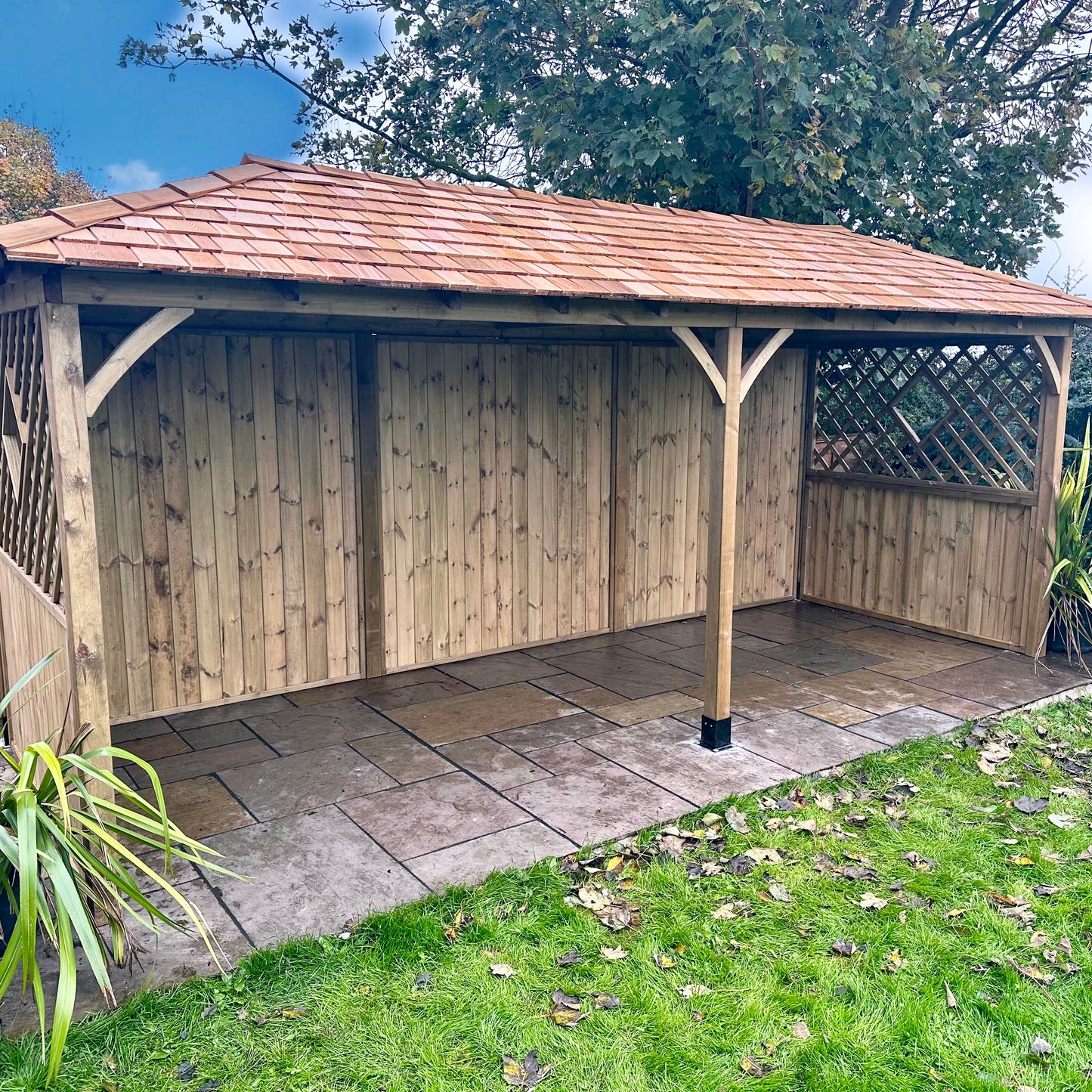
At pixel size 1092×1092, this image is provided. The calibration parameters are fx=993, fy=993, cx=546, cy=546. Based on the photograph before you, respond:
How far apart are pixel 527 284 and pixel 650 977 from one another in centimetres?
240

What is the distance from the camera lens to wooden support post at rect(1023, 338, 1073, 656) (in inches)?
232

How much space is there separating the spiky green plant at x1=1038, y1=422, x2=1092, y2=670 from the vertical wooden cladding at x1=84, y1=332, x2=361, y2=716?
4073 millimetres

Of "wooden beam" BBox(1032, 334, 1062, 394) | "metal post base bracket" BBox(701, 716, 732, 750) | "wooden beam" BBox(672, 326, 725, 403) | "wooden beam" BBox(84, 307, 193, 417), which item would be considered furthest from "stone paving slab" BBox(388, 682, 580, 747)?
"wooden beam" BBox(1032, 334, 1062, 394)

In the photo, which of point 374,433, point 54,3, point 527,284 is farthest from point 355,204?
point 54,3

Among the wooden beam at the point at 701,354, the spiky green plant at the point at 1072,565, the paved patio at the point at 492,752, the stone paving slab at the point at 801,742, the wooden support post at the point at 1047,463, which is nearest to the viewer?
the paved patio at the point at 492,752

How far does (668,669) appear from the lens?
586cm

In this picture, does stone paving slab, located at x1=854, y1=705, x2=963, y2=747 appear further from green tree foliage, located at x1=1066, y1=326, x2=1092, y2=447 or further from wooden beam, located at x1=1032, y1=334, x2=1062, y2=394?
green tree foliage, located at x1=1066, y1=326, x2=1092, y2=447

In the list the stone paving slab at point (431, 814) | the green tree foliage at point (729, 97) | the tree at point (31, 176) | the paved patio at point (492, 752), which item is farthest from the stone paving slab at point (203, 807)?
the tree at point (31, 176)

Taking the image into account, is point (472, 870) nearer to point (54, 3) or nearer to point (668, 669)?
point (668, 669)

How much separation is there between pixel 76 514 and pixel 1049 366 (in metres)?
5.33

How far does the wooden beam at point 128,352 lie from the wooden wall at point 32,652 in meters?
0.69

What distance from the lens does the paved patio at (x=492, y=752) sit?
342 centimetres

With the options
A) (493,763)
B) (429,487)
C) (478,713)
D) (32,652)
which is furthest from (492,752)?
(32,652)

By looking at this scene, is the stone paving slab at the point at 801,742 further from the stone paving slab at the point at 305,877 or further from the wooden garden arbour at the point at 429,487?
the stone paving slab at the point at 305,877
